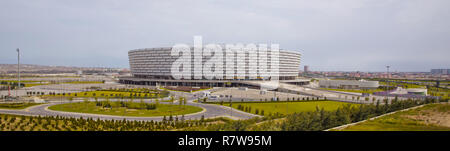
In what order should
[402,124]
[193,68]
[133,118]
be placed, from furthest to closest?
[193,68], [133,118], [402,124]

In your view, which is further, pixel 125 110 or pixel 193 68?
pixel 193 68

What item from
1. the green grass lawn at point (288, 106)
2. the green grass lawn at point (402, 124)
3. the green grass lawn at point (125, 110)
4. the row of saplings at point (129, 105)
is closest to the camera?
the green grass lawn at point (402, 124)

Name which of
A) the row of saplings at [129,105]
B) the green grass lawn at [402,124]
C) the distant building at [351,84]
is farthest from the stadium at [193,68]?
the green grass lawn at [402,124]

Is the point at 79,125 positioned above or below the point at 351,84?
below

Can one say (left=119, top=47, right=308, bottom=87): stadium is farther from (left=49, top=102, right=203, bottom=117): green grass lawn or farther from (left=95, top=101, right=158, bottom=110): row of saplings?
(left=49, top=102, right=203, bottom=117): green grass lawn

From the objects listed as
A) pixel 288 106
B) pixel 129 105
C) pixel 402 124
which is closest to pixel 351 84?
pixel 288 106

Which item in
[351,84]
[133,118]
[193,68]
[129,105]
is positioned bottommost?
[133,118]

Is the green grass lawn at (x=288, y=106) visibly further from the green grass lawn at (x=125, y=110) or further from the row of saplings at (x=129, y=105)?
the row of saplings at (x=129, y=105)

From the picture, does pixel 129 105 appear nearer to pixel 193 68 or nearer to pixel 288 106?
pixel 288 106

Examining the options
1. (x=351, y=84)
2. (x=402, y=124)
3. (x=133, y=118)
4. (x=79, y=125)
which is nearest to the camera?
(x=402, y=124)

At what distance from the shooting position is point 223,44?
10638 centimetres
